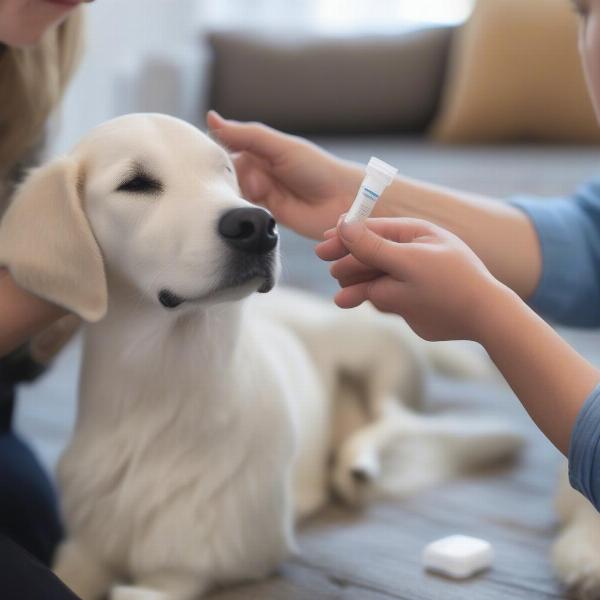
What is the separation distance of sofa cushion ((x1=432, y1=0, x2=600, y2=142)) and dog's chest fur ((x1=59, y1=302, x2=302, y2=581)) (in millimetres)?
2083

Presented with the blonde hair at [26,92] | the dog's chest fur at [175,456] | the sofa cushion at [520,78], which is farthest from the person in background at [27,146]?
the sofa cushion at [520,78]

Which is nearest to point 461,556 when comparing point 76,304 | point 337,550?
point 337,550

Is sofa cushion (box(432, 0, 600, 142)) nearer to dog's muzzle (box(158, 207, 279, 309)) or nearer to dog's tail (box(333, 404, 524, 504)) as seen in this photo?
dog's tail (box(333, 404, 524, 504))

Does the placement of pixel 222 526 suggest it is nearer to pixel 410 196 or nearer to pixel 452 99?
pixel 410 196

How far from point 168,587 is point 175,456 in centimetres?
14

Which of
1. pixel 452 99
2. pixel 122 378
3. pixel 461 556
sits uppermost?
pixel 122 378

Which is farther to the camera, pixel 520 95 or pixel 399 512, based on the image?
pixel 520 95

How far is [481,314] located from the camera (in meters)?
0.83

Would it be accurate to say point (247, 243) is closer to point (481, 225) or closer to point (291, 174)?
point (291, 174)

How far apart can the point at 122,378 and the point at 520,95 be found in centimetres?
222

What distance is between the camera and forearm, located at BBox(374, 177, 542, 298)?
1.17 m

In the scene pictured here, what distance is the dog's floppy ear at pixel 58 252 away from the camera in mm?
896

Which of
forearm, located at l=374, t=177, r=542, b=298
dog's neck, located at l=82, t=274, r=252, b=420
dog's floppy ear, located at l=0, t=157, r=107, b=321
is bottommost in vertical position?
dog's neck, located at l=82, t=274, r=252, b=420

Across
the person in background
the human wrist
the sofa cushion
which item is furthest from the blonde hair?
the sofa cushion
